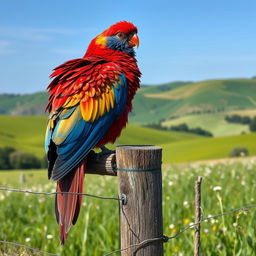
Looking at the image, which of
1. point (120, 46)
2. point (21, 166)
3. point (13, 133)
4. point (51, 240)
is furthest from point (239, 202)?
point (13, 133)

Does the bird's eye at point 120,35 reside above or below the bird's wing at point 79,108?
above

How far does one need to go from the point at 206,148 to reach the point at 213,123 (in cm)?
7352

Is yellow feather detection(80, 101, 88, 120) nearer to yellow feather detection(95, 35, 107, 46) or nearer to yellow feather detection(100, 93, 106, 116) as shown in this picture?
yellow feather detection(100, 93, 106, 116)

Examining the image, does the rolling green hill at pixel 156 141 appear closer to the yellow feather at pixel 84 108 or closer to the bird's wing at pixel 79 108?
the bird's wing at pixel 79 108

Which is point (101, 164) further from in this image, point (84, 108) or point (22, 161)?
point (22, 161)

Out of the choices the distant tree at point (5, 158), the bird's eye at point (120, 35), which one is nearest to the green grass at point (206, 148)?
the distant tree at point (5, 158)

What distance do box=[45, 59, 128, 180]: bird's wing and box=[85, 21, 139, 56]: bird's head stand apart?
55 centimetres

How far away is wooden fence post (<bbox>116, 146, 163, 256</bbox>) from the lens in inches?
111

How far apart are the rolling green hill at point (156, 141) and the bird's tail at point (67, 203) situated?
49.5 meters

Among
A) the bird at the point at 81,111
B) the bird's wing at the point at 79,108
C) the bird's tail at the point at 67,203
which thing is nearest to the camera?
the bird's tail at the point at 67,203

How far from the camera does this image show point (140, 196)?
282 centimetres

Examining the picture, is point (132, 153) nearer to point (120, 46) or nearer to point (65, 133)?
point (65, 133)

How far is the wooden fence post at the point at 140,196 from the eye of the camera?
282 centimetres

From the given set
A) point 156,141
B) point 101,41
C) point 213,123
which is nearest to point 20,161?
point 156,141
